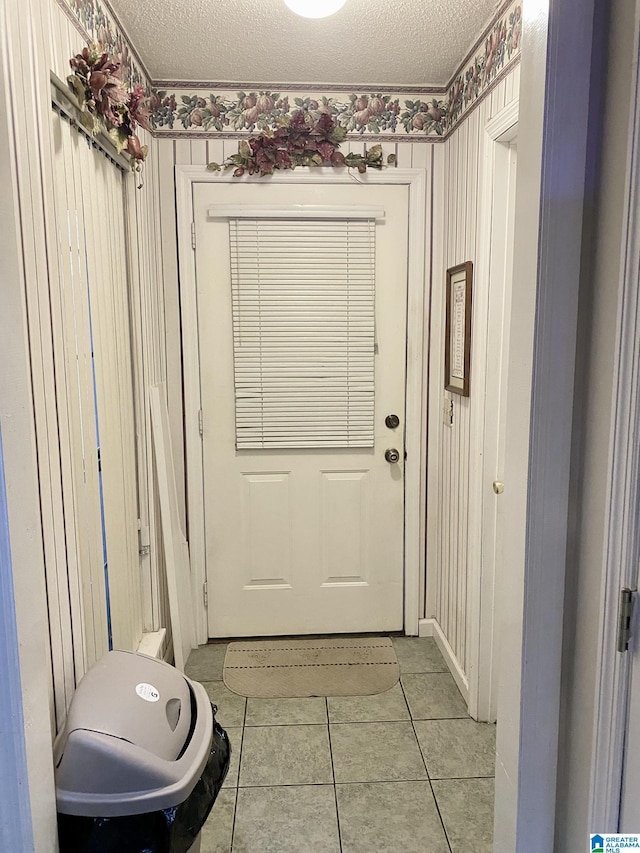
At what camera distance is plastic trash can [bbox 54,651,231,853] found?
1.08 m

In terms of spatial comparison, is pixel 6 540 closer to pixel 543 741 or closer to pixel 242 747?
pixel 543 741

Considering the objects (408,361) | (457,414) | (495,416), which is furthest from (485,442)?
(408,361)

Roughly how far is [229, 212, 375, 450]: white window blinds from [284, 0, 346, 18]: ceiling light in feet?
2.73

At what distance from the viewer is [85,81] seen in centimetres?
145

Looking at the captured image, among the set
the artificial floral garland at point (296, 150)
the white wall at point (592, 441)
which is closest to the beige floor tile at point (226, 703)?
the white wall at point (592, 441)

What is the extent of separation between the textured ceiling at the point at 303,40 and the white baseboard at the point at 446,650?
94.2 inches

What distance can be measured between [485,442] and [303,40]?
62.1 inches

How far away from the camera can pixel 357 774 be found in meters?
1.90

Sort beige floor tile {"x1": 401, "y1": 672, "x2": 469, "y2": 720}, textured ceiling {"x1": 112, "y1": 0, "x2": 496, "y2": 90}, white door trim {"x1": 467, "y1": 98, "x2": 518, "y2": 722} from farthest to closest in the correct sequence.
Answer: beige floor tile {"x1": 401, "y1": 672, "x2": 469, "y2": 720} < white door trim {"x1": 467, "y1": 98, "x2": 518, "y2": 722} < textured ceiling {"x1": 112, "y1": 0, "x2": 496, "y2": 90}

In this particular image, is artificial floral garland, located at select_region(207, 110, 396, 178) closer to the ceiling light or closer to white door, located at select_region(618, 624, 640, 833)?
the ceiling light

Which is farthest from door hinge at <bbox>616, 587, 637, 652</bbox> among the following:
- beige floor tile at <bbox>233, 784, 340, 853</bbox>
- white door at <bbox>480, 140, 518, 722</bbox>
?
beige floor tile at <bbox>233, 784, 340, 853</bbox>

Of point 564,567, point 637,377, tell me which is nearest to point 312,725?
point 564,567

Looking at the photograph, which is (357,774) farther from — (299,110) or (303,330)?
(299,110)

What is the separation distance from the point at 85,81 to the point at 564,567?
1584mm
